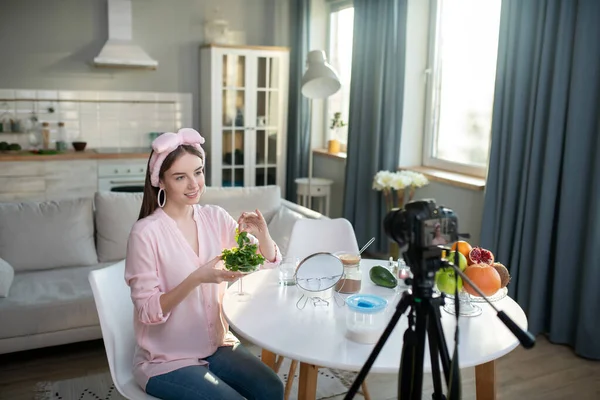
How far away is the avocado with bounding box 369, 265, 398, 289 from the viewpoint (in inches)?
79.0

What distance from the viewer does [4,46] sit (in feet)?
16.8

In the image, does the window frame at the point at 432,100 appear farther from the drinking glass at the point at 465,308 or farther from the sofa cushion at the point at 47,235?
the drinking glass at the point at 465,308

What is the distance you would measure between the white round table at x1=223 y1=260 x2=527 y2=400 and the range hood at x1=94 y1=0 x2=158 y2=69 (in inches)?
147

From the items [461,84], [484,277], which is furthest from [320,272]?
[461,84]

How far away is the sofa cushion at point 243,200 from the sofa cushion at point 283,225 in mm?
65

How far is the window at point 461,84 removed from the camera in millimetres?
3943

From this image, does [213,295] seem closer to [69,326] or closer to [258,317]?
[258,317]

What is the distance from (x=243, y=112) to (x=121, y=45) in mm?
1195

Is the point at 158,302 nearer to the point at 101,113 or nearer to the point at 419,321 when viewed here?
the point at 419,321

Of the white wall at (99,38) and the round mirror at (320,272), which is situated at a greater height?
the white wall at (99,38)

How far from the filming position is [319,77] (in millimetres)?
4082

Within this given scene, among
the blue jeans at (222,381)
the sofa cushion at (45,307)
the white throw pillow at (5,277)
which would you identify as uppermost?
the blue jeans at (222,381)

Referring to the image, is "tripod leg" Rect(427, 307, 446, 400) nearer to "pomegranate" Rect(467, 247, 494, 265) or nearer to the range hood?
"pomegranate" Rect(467, 247, 494, 265)

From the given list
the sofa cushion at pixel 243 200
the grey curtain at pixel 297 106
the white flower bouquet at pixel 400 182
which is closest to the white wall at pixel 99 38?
the grey curtain at pixel 297 106
